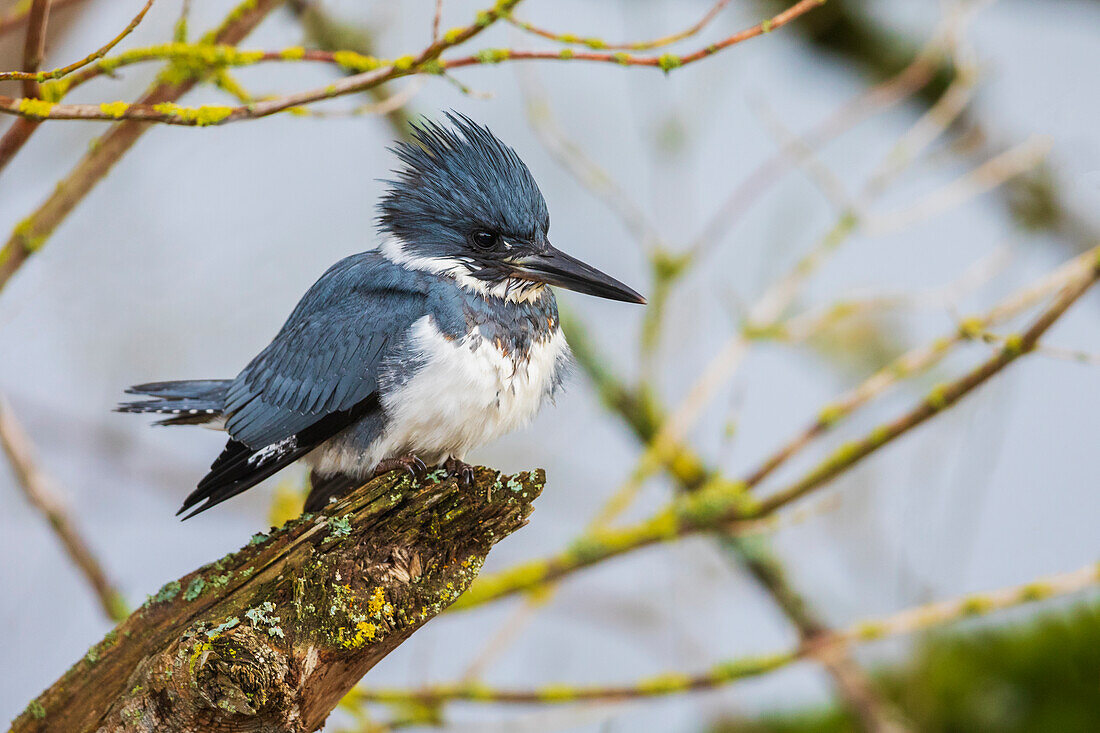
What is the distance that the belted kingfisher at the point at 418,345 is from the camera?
7.91 ft

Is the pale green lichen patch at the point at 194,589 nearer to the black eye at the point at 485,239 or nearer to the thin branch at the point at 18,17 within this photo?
the black eye at the point at 485,239

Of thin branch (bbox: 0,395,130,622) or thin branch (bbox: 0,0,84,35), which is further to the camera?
thin branch (bbox: 0,395,130,622)

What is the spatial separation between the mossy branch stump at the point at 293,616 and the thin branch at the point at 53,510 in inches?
42.3

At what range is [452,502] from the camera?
6.82 ft

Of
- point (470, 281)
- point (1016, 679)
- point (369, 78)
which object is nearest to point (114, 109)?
point (369, 78)

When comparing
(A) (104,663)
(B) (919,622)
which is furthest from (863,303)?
(A) (104,663)

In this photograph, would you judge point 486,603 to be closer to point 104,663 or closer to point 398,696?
point 398,696

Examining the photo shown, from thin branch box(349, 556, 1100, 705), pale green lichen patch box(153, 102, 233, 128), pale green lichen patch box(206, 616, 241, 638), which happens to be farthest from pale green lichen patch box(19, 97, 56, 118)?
thin branch box(349, 556, 1100, 705)

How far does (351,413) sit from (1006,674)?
3.80m

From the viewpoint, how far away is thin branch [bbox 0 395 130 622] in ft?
9.90

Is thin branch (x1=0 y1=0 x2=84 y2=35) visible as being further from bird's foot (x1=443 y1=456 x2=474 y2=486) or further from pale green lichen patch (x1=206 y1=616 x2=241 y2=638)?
pale green lichen patch (x1=206 y1=616 x2=241 y2=638)

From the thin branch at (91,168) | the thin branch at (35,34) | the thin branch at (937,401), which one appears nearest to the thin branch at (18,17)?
the thin branch at (91,168)

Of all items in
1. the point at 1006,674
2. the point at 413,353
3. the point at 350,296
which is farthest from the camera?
the point at 1006,674

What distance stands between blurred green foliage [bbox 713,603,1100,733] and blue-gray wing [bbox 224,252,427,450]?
10.1 feet
